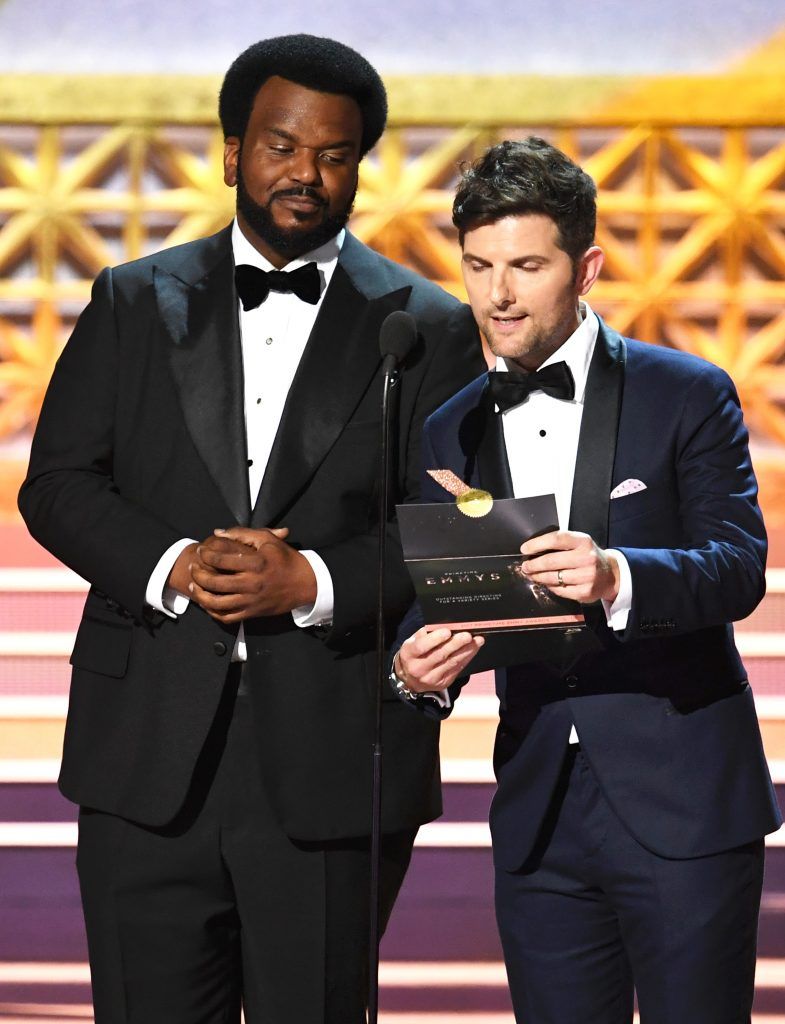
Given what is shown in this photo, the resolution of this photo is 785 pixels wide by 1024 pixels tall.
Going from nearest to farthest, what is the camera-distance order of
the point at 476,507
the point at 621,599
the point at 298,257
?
1. the point at 476,507
2. the point at 621,599
3. the point at 298,257

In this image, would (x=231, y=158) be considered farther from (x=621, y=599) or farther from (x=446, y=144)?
(x=446, y=144)

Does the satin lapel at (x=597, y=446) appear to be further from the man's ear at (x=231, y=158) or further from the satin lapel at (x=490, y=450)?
the man's ear at (x=231, y=158)

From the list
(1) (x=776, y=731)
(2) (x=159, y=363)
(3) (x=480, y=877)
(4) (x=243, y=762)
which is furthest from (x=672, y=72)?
(4) (x=243, y=762)

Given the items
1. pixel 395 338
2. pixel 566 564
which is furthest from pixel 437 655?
pixel 395 338

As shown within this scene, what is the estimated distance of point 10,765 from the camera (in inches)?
181

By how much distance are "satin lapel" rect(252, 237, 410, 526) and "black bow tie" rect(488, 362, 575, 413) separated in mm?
283

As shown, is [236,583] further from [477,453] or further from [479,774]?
[479,774]

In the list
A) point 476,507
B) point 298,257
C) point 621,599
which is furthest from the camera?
point 298,257

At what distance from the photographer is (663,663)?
81.4 inches

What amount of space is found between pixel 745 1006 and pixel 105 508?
3.75ft

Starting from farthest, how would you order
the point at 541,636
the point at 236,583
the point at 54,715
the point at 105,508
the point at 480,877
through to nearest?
the point at 54,715, the point at 480,877, the point at 105,508, the point at 236,583, the point at 541,636

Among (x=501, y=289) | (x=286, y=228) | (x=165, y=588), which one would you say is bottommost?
(x=165, y=588)

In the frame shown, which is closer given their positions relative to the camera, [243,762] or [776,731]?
[243,762]

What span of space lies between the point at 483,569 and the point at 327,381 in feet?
1.84
